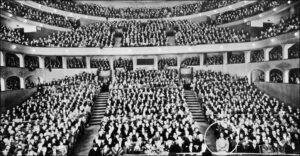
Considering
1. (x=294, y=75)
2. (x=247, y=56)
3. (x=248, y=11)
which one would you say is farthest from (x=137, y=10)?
(x=294, y=75)

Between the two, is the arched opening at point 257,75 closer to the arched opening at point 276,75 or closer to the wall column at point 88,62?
the arched opening at point 276,75

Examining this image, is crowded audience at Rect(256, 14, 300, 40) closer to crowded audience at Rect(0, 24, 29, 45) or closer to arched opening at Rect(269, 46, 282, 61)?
arched opening at Rect(269, 46, 282, 61)

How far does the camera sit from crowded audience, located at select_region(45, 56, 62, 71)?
96.5ft

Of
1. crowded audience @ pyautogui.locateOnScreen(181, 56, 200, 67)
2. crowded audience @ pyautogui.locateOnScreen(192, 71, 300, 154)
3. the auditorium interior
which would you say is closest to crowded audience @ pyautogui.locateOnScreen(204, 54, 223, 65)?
the auditorium interior

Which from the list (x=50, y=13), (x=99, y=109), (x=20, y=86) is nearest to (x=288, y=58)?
(x=99, y=109)

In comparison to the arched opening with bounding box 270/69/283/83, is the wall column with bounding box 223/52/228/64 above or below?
above

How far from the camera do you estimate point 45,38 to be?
29266mm

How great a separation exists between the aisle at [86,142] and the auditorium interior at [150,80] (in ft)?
0.20

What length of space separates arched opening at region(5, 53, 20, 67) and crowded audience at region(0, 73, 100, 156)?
10.6 feet

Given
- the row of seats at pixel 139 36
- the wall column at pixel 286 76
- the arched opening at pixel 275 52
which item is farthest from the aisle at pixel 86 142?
the arched opening at pixel 275 52

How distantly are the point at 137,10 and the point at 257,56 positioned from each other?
1817 centimetres

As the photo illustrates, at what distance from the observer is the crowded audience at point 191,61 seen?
3106cm

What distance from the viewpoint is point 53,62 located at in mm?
29859

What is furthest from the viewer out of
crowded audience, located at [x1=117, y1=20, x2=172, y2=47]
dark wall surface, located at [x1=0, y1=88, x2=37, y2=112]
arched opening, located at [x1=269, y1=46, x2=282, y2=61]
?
crowded audience, located at [x1=117, y1=20, x2=172, y2=47]
